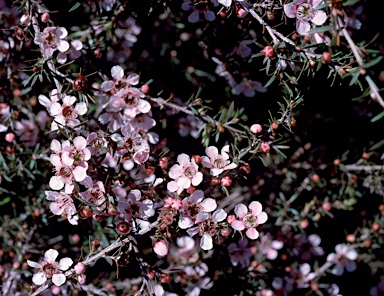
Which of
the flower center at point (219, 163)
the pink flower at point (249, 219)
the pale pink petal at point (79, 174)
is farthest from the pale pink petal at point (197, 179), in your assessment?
the pale pink petal at point (79, 174)

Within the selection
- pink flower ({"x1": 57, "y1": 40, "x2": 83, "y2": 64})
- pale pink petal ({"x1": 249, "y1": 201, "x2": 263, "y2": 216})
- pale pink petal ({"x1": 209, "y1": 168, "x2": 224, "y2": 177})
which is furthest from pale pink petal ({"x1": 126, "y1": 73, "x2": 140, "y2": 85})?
pale pink petal ({"x1": 249, "y1": 201, "x2": 263, "y2": 216})

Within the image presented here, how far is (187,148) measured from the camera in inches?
130

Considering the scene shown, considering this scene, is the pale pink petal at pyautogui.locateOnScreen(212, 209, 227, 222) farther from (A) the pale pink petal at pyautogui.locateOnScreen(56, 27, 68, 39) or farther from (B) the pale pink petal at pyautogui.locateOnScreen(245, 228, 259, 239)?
(A) the pale pink petal at pyautogui.locateOnScreen(56, 27, 68, 39)

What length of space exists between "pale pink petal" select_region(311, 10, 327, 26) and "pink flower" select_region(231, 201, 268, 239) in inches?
34.8

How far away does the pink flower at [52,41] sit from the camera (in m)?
2.40

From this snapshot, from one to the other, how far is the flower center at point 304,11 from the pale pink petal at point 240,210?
906 mm

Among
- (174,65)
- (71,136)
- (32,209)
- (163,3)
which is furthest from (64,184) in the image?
(174,65)

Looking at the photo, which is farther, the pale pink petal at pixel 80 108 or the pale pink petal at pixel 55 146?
the pale pink petal at pixel 80 108

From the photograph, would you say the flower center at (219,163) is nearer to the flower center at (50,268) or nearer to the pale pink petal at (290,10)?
the pale pink petal at (290,10)

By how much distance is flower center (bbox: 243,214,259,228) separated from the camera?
2311mm

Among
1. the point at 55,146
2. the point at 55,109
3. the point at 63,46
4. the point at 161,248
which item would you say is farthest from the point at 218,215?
the point at 63,46

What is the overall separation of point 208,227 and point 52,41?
1.18m

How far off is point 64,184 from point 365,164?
6.25ft

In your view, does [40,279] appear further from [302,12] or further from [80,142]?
[302,12]
